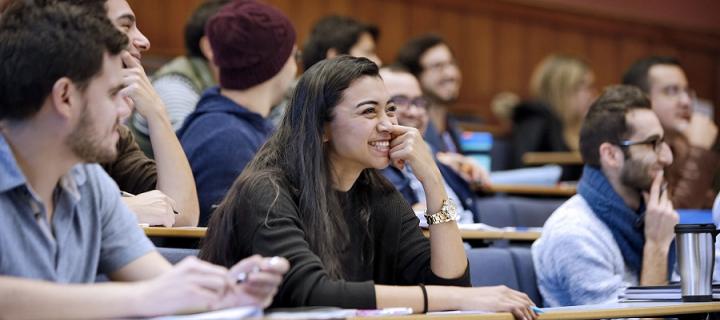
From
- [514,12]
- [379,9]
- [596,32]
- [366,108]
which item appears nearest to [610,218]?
[366,108]

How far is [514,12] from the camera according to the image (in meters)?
7.98

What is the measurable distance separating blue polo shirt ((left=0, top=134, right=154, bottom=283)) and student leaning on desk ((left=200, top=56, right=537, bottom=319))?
386 millimetres

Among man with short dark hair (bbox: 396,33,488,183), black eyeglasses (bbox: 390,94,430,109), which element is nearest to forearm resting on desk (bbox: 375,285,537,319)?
black eyeglasses (bbox: 390,94,430,109)

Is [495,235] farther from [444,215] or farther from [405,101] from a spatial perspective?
[405,101]

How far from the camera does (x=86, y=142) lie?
6.21 ft

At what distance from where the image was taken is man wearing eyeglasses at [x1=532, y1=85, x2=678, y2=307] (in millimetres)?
3270

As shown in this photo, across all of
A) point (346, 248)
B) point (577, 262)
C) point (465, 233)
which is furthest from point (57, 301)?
point (577, 262)

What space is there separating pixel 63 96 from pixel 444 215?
1.06m

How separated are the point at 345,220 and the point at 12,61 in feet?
3.31

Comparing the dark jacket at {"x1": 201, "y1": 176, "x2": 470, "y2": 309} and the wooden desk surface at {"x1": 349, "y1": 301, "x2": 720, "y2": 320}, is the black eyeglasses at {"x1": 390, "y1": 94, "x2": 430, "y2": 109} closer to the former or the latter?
the dark jacket at {"x1": 201, "y1": 176, "x2": 470, "y2": 309}

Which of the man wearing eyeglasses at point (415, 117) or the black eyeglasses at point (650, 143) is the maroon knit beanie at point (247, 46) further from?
the black eyeglasses at point (650, 143)

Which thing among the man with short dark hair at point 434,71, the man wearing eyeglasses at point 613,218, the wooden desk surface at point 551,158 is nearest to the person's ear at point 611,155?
the man wearing eyeglasses at point 613,218

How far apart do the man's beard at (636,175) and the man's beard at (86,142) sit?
2032mm

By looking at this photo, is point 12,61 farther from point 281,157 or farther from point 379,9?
point 379,9
